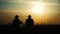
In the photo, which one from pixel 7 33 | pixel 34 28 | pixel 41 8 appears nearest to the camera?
pixel 7 33

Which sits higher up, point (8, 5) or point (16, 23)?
point (8, 5)

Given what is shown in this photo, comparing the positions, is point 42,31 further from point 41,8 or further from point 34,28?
point 41,8

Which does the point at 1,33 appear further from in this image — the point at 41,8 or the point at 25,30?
the point at 41,8

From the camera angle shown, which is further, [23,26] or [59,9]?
[59,9]

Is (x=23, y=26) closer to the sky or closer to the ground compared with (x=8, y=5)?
closer to the ground

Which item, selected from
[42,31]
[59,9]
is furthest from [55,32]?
[59,9]

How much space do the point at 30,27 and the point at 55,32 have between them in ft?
5.21

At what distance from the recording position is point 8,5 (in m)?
20.6

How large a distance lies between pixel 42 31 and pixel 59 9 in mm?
6628

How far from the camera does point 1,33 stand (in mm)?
12711

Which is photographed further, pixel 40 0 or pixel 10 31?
pixel 40 0

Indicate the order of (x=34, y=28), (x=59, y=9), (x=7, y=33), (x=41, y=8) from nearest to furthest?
(x=7, y=33)
(x=34, y=28)
(x=59, y=9)
(x=41, y=8)

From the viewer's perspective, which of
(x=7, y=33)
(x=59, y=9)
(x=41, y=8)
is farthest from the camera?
(x=41, y=8)

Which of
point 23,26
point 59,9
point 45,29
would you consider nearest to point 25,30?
point 23,26
